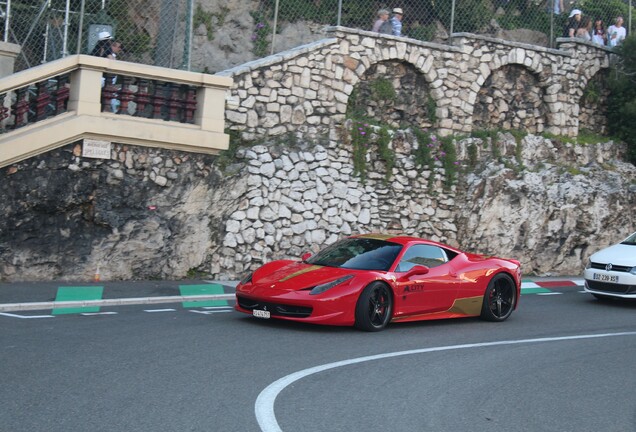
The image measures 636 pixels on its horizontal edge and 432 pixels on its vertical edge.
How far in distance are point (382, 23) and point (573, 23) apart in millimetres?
6214

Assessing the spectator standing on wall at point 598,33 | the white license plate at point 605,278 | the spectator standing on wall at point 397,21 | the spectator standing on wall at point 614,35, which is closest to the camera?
the white license plate at point 605,278

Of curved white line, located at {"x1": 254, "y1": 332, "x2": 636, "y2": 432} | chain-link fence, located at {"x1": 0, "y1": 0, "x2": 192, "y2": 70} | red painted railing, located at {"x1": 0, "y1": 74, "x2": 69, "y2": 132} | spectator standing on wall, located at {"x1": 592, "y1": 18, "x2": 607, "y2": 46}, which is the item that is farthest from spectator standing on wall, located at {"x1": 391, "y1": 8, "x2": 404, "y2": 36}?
curved white line, located at {"x1": 254, "y1": 332, "x2": 636, "y2": 432}

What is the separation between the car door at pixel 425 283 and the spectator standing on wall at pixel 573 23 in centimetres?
1265

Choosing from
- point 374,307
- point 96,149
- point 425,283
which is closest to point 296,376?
point 374,307

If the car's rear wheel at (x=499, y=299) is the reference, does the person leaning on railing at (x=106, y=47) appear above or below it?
above

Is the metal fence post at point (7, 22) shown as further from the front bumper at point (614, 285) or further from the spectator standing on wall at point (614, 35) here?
the spectator standing on wall at point (614, 35)

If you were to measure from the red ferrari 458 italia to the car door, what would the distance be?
0.04 ft

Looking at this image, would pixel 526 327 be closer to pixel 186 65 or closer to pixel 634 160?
pixel 186 65

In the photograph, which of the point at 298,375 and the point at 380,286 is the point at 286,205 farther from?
the point at 298,375

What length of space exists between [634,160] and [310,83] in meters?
10.1

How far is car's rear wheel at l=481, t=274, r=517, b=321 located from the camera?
44.6 ft

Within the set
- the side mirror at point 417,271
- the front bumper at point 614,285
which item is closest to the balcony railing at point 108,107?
the side mirror at point 417,271

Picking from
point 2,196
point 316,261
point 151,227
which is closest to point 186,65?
point 151,227

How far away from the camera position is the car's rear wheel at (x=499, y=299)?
535 inches
